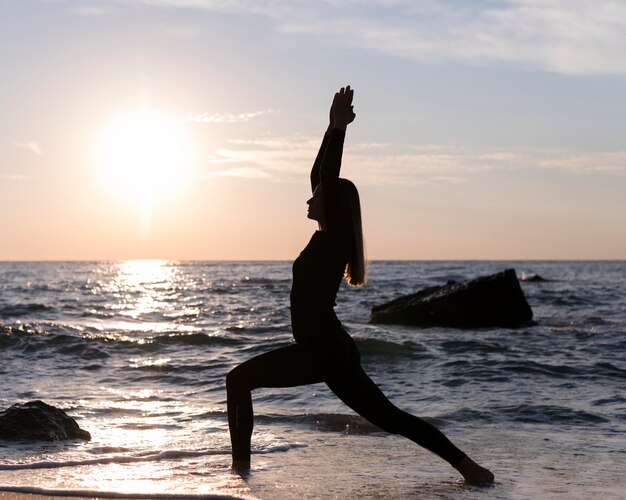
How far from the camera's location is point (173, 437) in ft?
24.3

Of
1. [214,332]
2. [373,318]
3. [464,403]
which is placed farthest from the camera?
[373,318]

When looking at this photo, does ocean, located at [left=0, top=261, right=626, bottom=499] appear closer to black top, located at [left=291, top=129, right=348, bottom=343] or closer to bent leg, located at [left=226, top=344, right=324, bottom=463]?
bent leg, located at [left=226, top=344, right=324, bottom=463]

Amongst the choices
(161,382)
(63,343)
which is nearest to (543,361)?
(161,382)

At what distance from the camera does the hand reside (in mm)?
4884

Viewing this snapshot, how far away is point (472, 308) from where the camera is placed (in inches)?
806

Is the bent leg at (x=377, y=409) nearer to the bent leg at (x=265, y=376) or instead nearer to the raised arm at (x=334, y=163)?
the bent leg at (x=265, y=376)

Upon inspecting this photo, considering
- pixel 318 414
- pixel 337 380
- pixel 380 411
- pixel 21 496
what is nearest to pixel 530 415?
pixel 318 414

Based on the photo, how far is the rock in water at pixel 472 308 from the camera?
2039 cm

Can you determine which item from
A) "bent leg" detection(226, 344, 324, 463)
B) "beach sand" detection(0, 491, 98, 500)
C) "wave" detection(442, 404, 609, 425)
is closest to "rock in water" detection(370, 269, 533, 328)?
"wave" detection(442, 404, 609, 425)

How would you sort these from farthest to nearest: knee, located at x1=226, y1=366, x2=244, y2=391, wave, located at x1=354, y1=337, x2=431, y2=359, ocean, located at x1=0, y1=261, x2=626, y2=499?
wave, located at x1=354, y1=337, x2=431, y2=359
ocean, located at x1=0, y1=261, x2=626, y2=499
knee, located at x1=226, y1=366, x2=244, y2=391

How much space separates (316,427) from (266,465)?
84.9 inches

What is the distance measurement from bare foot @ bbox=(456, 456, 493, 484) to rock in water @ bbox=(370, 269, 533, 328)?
14.9 metres

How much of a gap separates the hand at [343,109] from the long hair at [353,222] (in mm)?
327

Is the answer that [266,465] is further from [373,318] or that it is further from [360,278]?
[373,318]
